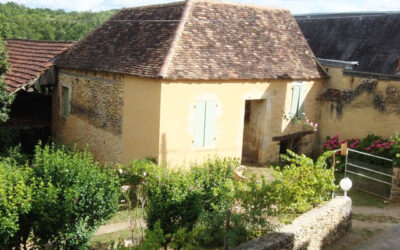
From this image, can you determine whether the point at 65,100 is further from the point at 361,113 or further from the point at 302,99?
the point at 361,113

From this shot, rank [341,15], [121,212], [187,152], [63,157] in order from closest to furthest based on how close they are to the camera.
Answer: [63,157]
[121,212]
[187,152]
[341,15]

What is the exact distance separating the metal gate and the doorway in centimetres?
335

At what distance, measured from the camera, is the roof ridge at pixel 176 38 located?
527 inches

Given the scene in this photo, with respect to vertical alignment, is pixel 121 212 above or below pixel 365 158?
below

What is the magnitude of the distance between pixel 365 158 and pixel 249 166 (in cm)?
420

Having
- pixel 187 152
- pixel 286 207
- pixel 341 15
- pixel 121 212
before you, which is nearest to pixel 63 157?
pixel 121 212

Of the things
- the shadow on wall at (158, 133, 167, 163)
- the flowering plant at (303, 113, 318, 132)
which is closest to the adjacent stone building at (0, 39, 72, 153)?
the shadow on wall at (158, 133, 167, 163)

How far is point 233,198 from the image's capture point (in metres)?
8.77

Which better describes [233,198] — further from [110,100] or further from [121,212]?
[110,100]

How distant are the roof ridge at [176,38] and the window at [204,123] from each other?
1670mm

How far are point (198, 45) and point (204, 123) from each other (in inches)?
110

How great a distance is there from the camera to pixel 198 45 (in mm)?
14781

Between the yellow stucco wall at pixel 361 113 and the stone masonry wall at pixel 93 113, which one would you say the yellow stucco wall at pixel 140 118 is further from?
the yellow stucco wall at pixel 361 113

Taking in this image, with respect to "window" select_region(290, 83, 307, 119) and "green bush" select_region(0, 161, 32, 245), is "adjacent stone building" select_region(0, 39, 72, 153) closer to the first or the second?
"green bush" select_region(0, 161, 32, 245)
